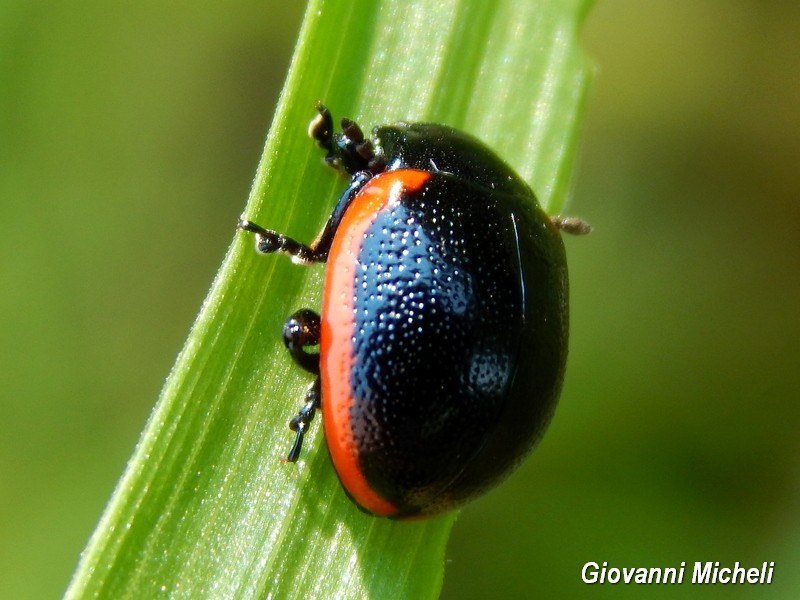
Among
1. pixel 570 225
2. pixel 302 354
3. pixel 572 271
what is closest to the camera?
pixel 302 354

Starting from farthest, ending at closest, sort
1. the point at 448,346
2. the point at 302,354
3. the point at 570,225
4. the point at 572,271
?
1. the point at 572,271
2. the point at 570,225
3. the point at 302,354
4. the point at 448,346

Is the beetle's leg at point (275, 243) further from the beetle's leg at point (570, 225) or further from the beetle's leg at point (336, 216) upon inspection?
the beetle's leg at point (570, 225)

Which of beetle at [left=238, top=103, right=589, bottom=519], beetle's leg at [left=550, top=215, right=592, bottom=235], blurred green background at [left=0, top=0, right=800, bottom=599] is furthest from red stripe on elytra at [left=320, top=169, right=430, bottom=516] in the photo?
blurred green background at [left=0, top=0, right=800, bottom=599]

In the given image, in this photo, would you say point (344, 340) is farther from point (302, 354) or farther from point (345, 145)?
point (345, 145)

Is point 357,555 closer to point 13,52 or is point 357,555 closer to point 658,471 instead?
point 658,471

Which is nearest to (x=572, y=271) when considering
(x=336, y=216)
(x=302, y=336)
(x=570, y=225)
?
(x=570, y=225)

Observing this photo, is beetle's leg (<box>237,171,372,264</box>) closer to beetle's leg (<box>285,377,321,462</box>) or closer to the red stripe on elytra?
the red stripe on elytra

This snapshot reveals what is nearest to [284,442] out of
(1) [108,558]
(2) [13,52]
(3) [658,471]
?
(1) [108,558]
